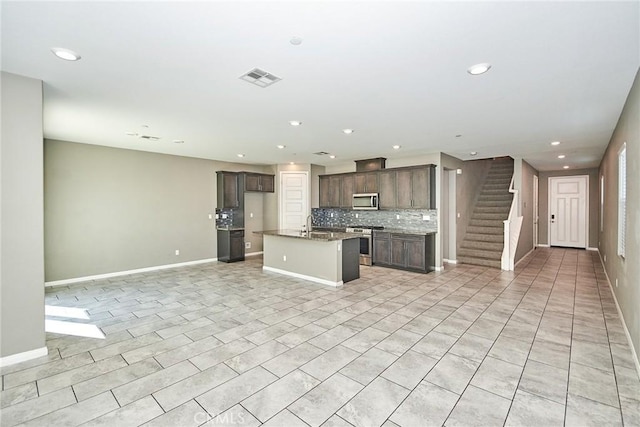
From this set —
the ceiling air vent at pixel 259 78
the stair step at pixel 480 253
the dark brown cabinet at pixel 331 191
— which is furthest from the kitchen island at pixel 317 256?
the stair step at pixel 480 253

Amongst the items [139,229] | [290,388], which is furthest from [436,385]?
[139,229]

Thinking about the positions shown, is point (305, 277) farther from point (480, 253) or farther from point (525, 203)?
point (525, 203)

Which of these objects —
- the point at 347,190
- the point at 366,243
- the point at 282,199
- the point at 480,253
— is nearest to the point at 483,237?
the point at 480,253

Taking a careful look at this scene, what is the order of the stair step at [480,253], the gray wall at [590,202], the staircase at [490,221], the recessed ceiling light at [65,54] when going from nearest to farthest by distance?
1. the recessed ceiling light at [65,54]
2. the stair step at [480,253]
3. the staircase at [490,221]
4. the gray wall at [590,202]

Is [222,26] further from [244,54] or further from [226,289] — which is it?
[226,289]

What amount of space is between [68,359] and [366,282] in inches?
172

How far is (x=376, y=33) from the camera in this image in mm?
2092

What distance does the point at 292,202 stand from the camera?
28.5 feet

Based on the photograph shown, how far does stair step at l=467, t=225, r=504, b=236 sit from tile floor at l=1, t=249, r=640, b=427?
2883mm

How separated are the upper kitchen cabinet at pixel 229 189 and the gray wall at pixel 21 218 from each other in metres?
4.86

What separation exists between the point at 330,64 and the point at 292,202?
629cm

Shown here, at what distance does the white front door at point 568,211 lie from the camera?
9.63m

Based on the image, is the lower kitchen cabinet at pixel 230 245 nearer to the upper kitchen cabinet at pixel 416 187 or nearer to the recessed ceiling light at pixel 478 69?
the upper kitchen cabinet at pixel 416 187

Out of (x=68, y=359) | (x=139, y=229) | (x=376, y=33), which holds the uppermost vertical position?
(x=376, y=33)
